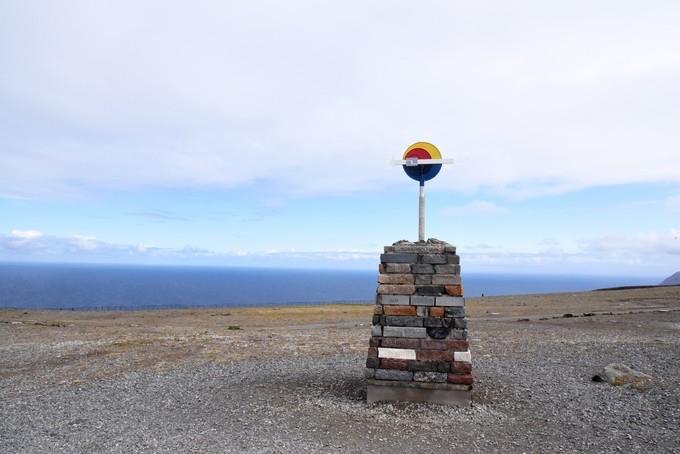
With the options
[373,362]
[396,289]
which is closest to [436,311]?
[396,289]

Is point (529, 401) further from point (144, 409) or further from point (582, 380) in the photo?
point (144, 409)

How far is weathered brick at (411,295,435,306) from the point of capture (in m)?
10.4

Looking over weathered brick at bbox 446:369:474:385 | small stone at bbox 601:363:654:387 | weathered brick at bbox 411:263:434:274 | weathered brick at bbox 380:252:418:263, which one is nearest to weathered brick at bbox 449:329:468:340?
weathered brick at bbox 446:369:474:385

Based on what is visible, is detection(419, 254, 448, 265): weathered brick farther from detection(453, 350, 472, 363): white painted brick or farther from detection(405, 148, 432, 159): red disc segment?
detection(405, 148, 432, 159): red disc segment

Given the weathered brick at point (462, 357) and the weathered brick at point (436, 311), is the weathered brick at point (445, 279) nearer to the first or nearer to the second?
the weathered brick at point (436, 311)

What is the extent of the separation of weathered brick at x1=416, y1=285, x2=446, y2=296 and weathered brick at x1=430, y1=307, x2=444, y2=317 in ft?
0.99

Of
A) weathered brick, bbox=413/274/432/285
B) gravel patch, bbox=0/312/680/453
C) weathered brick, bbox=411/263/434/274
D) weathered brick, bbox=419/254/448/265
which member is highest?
weathered brick, bbox=419/254/448/265

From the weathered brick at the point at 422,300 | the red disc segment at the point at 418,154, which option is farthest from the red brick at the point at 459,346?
the red disc segment at the point at 418,154

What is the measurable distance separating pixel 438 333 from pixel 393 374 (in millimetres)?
1325

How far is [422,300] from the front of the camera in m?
10.5

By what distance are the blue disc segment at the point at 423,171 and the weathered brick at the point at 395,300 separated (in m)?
2.74

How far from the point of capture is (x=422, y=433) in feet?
30.2

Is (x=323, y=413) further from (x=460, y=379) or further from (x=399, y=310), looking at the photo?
(x=460, y=379)

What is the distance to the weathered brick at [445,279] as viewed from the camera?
1045cm
